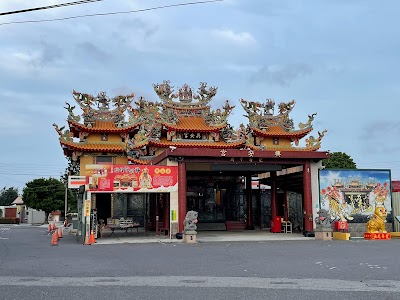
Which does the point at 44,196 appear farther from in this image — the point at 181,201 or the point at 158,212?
the point at 181,201

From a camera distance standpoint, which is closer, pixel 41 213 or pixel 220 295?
pixel 220 295

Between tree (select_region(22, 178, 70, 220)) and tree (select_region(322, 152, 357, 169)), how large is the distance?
3636 cm

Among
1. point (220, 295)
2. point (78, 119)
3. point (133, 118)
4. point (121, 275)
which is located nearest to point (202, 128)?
point (133, 118)

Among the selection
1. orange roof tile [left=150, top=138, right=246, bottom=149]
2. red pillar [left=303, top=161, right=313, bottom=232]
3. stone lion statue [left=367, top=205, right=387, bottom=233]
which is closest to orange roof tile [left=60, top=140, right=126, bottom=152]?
orange roof tile [left=150, top=138, right=246, bottom=149]

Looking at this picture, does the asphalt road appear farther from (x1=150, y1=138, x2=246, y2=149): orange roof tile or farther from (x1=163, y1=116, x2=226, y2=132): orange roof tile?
(x1=163, y1=116, x2=226, y2=132): orange roof tile

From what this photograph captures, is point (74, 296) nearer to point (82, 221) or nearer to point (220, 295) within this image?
point (220, 295)

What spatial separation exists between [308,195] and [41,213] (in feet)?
174

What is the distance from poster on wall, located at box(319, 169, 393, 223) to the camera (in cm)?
2567

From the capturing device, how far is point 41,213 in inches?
2709

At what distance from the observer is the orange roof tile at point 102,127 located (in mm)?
37531

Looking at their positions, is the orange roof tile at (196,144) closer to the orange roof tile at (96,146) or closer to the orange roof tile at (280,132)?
the orange roof tile at (280,132)

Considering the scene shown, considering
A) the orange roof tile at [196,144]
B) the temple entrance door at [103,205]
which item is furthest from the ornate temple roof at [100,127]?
the temple entrance door at [103,205]

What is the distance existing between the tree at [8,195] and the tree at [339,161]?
74.4 m

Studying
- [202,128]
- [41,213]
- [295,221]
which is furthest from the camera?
[41,213]
